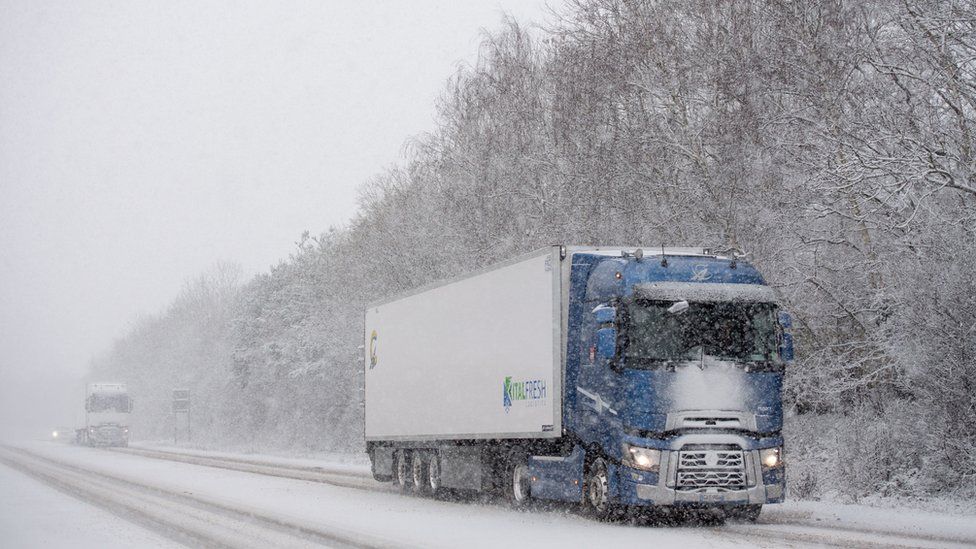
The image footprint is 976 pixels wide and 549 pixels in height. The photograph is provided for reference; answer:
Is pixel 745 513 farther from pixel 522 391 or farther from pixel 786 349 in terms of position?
pixel 522 391

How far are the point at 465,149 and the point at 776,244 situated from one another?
16.1 m

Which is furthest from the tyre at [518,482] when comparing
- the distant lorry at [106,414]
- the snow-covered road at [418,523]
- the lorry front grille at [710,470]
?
the distant lorry at [106,414]

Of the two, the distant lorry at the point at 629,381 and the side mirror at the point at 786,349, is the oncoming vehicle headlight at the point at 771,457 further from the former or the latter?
the side mirror at the point at 786,349

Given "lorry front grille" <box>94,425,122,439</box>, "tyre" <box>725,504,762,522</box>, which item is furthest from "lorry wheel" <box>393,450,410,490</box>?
"lorry front grille" <box>94,425,122,439</box>

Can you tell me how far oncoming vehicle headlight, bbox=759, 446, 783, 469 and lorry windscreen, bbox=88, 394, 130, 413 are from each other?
56.1 meters

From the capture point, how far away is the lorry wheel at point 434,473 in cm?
2264

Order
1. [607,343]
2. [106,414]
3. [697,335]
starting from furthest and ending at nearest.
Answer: [106,414] < [697,335] < [607,343]

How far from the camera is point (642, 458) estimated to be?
15.3 metres

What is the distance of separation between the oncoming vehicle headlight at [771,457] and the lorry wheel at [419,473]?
9195mm

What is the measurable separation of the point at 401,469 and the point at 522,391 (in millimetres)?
7320

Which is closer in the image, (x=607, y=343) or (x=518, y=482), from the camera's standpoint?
(x=607, y=343)

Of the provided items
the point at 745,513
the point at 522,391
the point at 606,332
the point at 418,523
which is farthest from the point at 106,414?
the point at 606,332

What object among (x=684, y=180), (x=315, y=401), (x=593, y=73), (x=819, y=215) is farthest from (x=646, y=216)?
(x=315, y=401)

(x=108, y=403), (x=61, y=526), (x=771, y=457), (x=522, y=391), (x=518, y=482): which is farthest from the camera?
(x=108, y=403)
